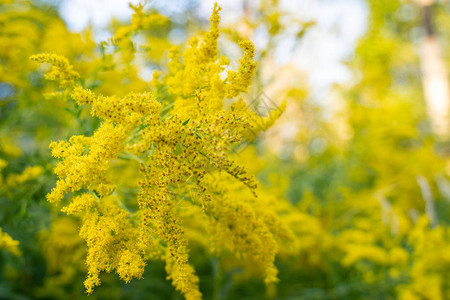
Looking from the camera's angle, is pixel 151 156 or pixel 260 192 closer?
pixel 151 156

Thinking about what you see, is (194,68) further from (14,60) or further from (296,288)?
(296,288)

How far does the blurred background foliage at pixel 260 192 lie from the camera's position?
1.84 m

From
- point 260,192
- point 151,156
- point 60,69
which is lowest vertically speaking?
point 151,156

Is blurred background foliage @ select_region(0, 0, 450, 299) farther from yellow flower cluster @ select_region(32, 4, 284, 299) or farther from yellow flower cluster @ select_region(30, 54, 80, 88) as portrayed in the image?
yellow flower cluster @ select_region(32, 4, 284, 299)

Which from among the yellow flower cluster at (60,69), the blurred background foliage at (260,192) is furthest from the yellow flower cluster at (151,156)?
the blurred background foliage at (260,192)

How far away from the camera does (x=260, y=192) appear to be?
Answer: 1.67 meters

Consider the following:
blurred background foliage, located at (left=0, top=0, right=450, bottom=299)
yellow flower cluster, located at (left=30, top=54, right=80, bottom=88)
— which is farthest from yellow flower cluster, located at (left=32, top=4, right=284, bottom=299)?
blurred background foliage, located at (left=0, top=0, right=450, bottom=299)

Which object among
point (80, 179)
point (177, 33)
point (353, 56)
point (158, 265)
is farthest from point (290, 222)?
point (177, 33)

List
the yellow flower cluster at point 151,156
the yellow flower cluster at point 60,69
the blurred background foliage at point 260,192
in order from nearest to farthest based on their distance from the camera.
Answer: the yellow flower cluster at point 151,156
the yellow flower cluster at point 60,69
the blurred background foliage at point 260,192

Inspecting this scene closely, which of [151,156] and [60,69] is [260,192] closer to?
[151,156]

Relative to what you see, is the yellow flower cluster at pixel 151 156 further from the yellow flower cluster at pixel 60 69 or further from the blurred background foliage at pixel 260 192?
the blurred background foliage at pixel 260 192

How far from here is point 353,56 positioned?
4.44m

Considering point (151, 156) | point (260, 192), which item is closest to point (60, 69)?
point (151, 156)

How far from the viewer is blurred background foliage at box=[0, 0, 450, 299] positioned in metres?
1.84
